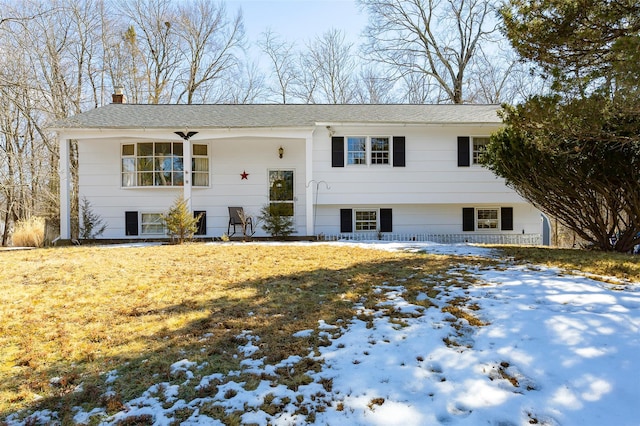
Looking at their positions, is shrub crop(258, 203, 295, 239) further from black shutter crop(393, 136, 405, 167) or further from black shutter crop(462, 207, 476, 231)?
black shutter crop(462, 207, 476, 231)

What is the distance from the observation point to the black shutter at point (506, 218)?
1371cm

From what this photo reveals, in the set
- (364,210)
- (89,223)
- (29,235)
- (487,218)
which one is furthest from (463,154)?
(29,235)

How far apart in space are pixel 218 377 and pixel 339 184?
1008cm

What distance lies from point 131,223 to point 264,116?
5681 millimetres

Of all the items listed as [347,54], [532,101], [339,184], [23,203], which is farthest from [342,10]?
[23,203]

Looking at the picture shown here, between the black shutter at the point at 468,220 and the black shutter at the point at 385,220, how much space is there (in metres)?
2.56

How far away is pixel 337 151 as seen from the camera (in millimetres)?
12875

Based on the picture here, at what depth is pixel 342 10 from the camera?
776 inches

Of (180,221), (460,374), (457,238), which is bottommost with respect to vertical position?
(460,374)

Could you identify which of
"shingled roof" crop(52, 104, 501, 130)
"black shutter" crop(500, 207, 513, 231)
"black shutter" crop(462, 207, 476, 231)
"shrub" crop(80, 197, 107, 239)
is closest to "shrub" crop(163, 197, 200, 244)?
"shingled roof" crop(52, 104, 501, 130)

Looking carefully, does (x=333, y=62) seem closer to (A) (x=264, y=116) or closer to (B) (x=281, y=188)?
(A) (x=264, y=116)

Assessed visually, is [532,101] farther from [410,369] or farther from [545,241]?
[545,241]

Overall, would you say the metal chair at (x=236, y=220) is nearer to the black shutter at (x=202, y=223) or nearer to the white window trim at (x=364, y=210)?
the black shutter at (x=202, y=223)

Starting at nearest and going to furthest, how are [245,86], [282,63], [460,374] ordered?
[460,374], [245,86], [282,63]
